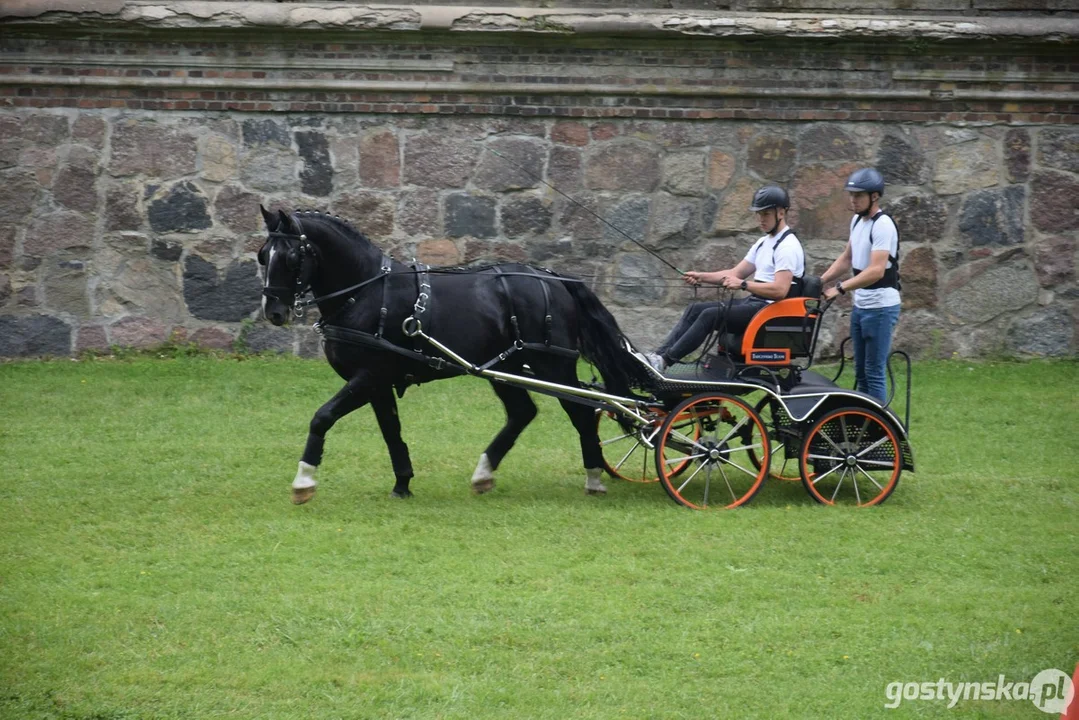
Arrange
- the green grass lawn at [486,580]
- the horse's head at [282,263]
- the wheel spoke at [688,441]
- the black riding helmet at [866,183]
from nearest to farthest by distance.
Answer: the green grass lawn at [486,580] < the horse's head at [282,263] < the wheel spoke at [688,441] < the black riding helmet at [866,183]

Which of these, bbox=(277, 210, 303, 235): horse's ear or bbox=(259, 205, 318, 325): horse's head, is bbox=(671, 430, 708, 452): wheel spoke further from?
bbox=(277, 210, 303, 235): horse's ear

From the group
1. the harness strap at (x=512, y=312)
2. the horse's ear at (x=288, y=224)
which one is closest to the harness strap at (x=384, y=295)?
the horse's ear at (x=288, y=224)

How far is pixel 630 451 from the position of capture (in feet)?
28.7

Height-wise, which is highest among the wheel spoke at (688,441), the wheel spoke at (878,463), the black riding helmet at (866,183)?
the black riding helmet at (866,183)

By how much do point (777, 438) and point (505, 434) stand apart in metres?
1.75

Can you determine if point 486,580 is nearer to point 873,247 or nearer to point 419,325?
point 419,325

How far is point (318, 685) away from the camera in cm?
515

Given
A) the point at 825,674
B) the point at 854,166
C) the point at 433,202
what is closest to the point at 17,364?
the point at 433,202

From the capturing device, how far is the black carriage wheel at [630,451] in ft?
26.2

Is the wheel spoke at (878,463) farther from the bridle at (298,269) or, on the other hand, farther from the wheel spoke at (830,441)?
the bridle at (298,269)

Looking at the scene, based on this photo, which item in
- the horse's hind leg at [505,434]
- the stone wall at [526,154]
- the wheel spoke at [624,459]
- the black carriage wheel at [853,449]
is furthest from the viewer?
the stone wall at [526,154]

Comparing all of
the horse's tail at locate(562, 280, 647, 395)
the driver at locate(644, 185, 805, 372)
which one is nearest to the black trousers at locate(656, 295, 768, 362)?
the driver at locate(644, 185, 805, 372)

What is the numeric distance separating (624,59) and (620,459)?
428cm

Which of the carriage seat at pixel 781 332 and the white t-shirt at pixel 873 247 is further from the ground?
the white t-shirt at pixel 873 247
